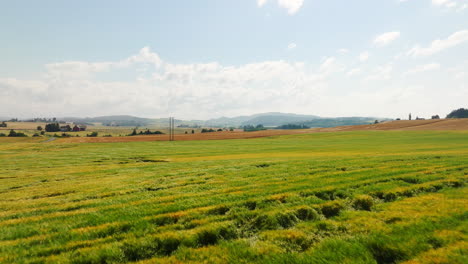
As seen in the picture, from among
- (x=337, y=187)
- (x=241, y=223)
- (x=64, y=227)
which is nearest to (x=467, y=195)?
(x=337, y=187)

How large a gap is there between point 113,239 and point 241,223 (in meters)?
3.50

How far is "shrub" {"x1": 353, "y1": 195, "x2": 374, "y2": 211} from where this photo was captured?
25.9 feet

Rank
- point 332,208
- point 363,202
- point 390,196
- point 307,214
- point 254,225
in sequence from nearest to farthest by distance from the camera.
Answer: point 254,225
point 307,214
point 332,208
point 363,202
point 390,196

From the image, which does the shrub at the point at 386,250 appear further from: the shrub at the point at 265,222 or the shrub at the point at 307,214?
the shrub at the point at 265,222

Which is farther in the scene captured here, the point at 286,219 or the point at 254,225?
the point at 286,219

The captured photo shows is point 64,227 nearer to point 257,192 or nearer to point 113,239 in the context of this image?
point 113,239

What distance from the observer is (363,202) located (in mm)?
8195

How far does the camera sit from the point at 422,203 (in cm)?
781

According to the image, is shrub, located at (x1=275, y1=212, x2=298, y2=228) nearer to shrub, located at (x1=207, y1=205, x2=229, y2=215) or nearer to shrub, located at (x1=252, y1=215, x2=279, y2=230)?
shrub, located at (x1=252, y1=215, x2=279, y2=230)

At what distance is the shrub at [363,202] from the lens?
7.89 meters

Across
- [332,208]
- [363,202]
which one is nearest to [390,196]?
[363,202]

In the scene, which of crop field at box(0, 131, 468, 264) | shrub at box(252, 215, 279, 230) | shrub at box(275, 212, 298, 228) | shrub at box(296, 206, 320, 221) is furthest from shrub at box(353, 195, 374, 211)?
shrub at box(252, 215, 279, 230)

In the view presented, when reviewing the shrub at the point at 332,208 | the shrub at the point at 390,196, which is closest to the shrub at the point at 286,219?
the shrub at the point at 332,208

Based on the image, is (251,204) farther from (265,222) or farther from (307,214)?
(307,214)
